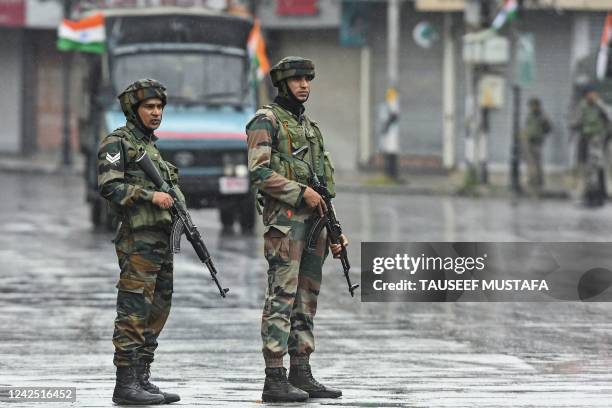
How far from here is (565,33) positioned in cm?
3869

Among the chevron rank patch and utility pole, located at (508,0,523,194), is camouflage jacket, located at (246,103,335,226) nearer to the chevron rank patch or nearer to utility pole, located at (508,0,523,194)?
the chevron rank patch

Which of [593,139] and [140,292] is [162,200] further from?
[593,139]

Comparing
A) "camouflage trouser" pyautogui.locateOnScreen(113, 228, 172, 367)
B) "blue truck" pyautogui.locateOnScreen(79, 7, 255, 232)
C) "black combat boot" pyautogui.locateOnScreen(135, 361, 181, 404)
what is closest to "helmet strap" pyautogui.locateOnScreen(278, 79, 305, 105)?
"camouflage trouser" pyautogui.locateOnScreen(113, 228, 172, 367)

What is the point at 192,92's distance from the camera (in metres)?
23.3

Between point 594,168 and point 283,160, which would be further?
point 594,168

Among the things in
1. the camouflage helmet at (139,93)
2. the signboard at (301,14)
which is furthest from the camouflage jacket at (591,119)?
the camouflage helmet at (139,93)

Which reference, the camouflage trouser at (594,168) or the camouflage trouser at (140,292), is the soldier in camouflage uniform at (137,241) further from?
the camouflage trouser at (594,168)

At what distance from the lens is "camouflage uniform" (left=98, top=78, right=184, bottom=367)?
9242mm

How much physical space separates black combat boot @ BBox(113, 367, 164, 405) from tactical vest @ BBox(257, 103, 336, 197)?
54.4 inches

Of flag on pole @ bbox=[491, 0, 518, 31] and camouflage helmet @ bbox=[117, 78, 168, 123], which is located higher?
flag on pole @ bbox=[491, 0, 518, 31]

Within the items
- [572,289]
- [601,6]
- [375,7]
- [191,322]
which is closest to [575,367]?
[191,322]

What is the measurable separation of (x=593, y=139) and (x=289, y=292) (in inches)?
803

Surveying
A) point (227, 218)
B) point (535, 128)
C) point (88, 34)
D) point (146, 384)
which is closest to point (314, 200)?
point (146, 384)

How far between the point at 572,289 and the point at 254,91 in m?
8.71
